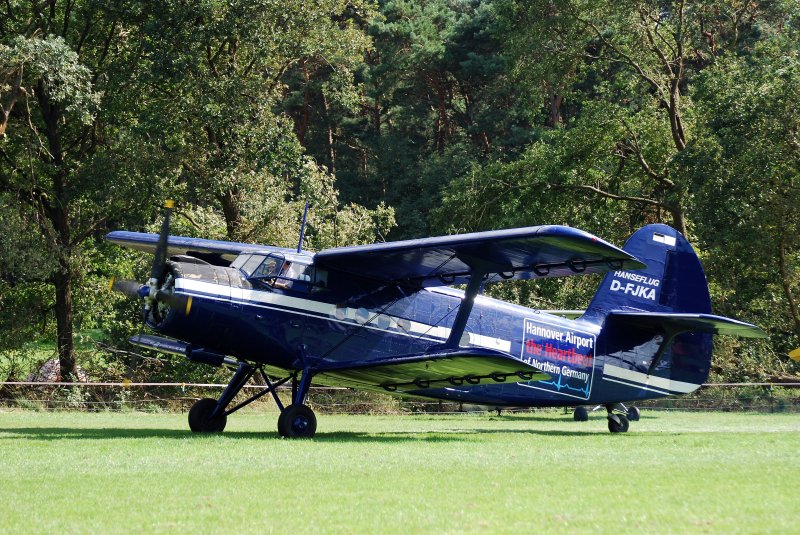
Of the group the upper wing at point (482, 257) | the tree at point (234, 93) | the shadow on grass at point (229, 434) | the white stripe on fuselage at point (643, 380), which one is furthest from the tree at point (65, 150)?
Answer: the white stripe on fuselage at point (643, 380)

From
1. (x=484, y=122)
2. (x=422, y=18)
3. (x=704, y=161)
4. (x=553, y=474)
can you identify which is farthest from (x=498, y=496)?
(x=422, y=18)

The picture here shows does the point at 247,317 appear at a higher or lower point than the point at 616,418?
higher

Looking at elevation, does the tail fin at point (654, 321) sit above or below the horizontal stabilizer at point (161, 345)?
above

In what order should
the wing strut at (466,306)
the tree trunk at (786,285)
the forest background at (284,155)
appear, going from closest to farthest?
the wing strut at (466,306)
the forest background at (284,155)
the tree trunk at (786,285)

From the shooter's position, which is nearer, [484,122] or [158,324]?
[158,324]

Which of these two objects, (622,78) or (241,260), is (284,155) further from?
(241,260)

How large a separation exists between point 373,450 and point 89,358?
797 inches

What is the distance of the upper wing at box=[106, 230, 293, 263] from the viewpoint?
1664cm

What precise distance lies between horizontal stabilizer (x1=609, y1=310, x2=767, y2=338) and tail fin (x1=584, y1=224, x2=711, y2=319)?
34 centimetres

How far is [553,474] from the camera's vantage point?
34.3 ft

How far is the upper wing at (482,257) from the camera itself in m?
13.6

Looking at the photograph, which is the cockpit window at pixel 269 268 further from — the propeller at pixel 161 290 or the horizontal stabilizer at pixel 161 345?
the horizontal stabilizer at pixel 161 345

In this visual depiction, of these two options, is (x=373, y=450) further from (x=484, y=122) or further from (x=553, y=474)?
(x=484, y=122)

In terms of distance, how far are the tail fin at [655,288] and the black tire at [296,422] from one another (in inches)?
249
